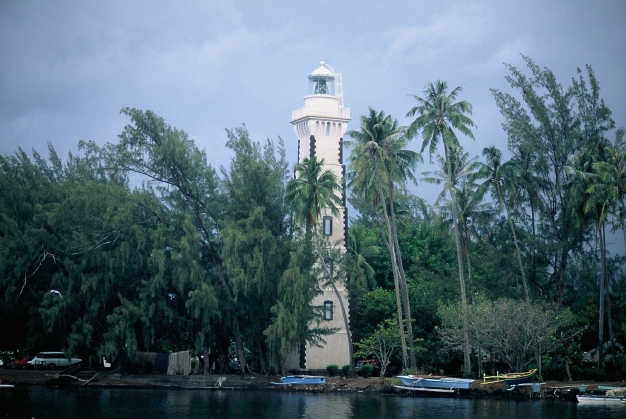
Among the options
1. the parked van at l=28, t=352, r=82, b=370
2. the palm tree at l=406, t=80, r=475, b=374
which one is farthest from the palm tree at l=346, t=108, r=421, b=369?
the parked van at l=28, t=352, r=82, b=370

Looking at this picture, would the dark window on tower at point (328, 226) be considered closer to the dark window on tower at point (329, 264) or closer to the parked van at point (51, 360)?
the dark window on tower at point (329, 264)

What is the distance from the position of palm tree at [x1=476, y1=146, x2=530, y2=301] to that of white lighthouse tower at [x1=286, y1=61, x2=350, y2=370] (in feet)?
31.1

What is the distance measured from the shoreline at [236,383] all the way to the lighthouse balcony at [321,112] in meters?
17.9

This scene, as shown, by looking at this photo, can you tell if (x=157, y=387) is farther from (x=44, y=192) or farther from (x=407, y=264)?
(x=407, y=264)

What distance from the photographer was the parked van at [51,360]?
59.0 metres

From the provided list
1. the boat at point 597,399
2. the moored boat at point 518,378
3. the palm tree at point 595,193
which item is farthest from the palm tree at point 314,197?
the boat at point 597,399

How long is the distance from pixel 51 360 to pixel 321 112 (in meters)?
24.6

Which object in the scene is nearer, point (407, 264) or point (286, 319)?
point (286, 319)

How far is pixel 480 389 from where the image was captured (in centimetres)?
4981

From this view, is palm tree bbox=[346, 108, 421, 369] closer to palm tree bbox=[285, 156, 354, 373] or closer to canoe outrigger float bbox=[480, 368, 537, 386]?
palm tree bbox=[285, 156, 354, 373]

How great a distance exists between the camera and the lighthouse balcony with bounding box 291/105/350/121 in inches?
2422

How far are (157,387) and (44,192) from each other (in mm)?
14855

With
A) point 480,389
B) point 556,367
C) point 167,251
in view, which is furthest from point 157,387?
point 556,367

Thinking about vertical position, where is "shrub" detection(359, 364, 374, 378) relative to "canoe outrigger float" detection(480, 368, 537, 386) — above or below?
above
